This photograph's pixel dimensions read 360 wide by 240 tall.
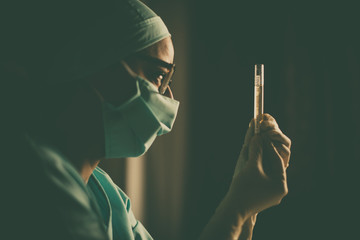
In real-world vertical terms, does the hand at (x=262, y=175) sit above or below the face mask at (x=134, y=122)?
below

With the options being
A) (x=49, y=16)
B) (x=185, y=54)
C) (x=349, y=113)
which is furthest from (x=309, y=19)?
(x=49, y=16)

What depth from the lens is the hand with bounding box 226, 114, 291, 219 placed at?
74 centimetres

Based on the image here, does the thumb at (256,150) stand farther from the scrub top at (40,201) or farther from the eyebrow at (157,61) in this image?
the scrub top at (40,201)

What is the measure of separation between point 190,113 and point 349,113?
2.87 ft

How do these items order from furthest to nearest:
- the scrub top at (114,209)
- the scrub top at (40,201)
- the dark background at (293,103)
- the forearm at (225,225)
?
the dark background at (293,103) → the scrub top at (114,209) → the forearm at (225,225) → the scrub top at (40,201)

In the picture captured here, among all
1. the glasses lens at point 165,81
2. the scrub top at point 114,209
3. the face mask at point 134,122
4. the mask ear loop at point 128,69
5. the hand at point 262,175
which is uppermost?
the mask ear loop at point 128,69

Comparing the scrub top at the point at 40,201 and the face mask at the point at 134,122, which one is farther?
the face mask at the point at 134,122

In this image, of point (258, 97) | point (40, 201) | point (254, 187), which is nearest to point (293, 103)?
point (258, 97)

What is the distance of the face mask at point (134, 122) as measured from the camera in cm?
74

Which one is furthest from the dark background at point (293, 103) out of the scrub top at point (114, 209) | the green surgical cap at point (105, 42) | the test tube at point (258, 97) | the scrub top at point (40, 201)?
the scrub top at point (40, 201)

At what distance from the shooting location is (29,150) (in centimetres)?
55

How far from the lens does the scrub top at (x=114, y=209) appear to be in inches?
31.6

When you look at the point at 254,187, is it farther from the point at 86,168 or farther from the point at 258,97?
the point at 86,168

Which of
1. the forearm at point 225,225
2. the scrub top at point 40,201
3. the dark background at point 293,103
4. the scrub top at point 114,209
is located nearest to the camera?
the scrub top at point 40,201
